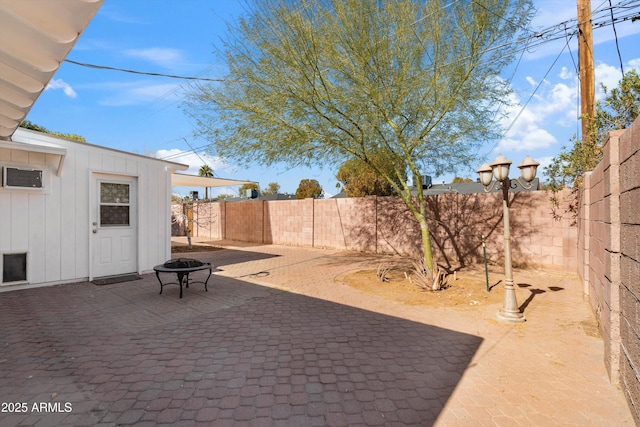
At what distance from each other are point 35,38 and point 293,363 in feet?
12.0

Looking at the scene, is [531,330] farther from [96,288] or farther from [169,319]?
[96,288]

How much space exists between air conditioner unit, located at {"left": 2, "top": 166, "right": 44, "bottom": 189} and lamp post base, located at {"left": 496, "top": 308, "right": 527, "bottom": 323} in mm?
8330

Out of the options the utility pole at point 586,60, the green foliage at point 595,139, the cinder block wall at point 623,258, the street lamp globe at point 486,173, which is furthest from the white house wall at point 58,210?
the utility pole at point 586,60

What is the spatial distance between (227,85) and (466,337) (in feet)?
20.3

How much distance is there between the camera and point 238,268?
28.7ft

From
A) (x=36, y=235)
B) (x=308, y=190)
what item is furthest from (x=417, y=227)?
(x=308, y=190)

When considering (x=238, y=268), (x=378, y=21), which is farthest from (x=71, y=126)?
(x=378, y=21)

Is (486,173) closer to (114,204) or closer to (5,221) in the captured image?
(114,204)

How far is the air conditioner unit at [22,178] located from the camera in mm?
5625

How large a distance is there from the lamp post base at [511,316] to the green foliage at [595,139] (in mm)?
3407

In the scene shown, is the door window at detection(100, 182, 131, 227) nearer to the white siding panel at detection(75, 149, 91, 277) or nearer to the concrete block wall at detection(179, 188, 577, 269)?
the white siding panel at detection(75, 149, 91, 277)

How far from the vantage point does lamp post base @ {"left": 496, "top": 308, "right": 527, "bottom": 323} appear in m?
4.46

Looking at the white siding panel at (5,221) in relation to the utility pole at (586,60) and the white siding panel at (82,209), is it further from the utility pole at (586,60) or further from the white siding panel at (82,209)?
the utility pole at (586,60)

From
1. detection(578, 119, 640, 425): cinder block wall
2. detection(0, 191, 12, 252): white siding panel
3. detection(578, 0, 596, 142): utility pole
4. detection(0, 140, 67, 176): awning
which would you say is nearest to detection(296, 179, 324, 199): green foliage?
detection(578, 0, 596, 142): utility pole
